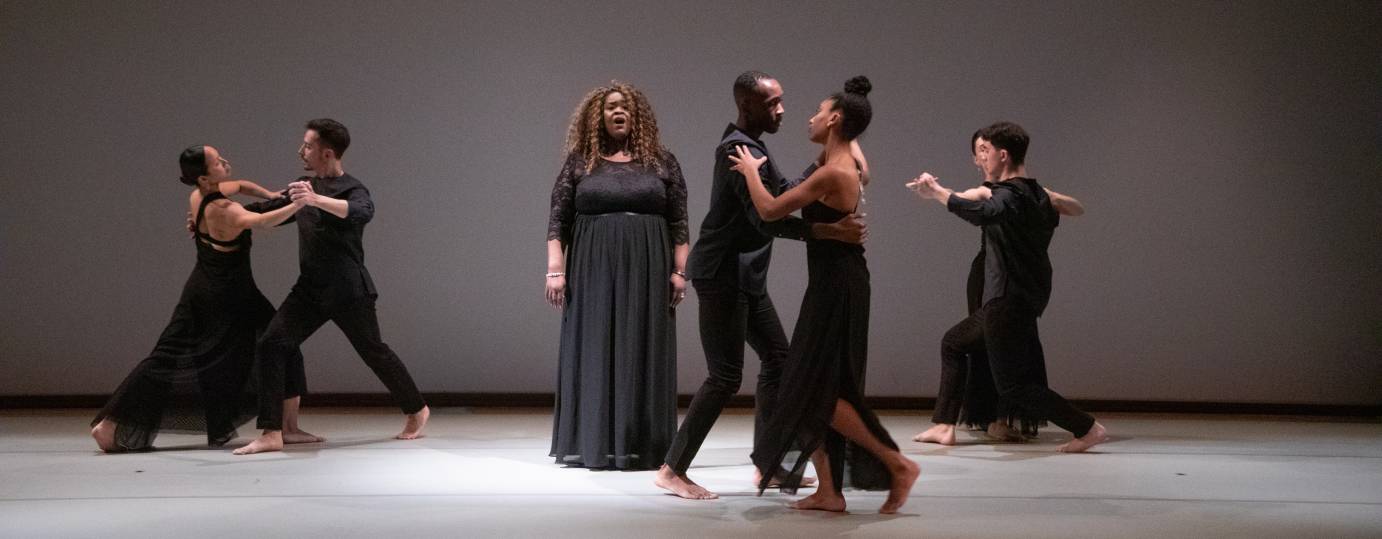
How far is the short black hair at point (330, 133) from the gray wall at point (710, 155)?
5.03 ft

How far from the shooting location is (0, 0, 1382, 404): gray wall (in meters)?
6.79

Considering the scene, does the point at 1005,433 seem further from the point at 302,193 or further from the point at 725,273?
the point at 302,193

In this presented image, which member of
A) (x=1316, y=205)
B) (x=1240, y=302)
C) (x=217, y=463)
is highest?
(x=1316, y=205)

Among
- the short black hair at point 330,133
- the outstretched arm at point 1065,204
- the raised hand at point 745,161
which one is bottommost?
the outstretched arm at point 1065,204

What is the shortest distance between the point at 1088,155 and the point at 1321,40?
136cm

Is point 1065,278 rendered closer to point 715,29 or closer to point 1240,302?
point 1240,302

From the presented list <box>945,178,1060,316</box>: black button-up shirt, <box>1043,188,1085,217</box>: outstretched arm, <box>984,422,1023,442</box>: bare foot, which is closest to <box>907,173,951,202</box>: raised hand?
<box>945,178,1060,316</box>: black button-up shirt

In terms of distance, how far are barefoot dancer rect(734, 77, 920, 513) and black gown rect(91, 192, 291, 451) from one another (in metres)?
2.57

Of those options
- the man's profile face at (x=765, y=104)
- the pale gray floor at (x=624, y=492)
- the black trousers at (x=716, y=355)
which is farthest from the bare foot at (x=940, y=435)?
the man's profile face at (x=765, y=104)

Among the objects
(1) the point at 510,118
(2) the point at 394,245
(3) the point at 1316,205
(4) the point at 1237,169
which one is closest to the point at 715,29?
(1) the point at 510,118

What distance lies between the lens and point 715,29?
6.90 metres

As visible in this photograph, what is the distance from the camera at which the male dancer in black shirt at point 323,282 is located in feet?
16.9

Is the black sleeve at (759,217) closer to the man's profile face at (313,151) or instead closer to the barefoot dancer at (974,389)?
the barefoot dancer at (974,389)

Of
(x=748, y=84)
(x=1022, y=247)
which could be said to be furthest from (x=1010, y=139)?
(x=748, y=84)
